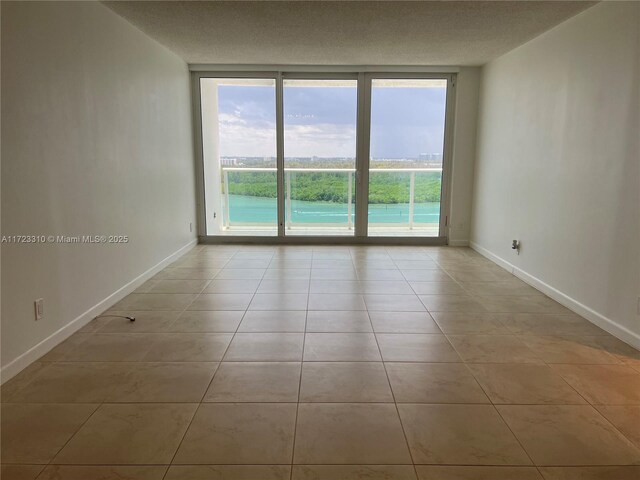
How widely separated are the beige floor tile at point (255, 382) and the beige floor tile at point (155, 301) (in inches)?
45.5

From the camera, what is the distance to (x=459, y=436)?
68.3 inches

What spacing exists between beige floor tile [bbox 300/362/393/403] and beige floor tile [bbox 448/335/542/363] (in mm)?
559

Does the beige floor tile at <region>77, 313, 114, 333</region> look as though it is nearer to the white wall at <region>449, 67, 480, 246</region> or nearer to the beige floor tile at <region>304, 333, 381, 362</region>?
the beige floor tile at <region>304, 333, 381, 362</region>

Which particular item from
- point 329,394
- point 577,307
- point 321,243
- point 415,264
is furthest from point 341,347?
point 321,243

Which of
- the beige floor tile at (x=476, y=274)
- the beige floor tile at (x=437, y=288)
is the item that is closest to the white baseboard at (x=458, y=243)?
the beige floor tile at (x=476, y=274)

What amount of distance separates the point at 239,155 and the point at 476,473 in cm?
499

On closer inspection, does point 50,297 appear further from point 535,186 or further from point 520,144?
point 520,144

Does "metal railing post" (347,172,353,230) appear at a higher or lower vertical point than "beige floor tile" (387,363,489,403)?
higher

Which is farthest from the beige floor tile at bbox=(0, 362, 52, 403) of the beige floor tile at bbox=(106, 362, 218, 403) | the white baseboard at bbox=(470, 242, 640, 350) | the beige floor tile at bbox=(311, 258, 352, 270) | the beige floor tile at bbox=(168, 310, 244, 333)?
the white baseboard at bbox=(470, 242, 640, 350)

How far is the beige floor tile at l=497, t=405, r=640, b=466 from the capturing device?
1.62m

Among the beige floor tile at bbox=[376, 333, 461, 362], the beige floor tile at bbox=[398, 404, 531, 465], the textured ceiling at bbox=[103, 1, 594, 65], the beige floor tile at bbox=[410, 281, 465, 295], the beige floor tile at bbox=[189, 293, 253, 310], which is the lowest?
the beige floor tile at bbox=[398, 404, 531, 465]

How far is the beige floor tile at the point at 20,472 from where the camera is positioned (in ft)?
4.93

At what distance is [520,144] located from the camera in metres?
4.17

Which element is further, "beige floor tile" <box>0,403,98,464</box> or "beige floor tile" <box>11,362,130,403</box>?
"beige floor tile" <box>11,362,130,403</box>
